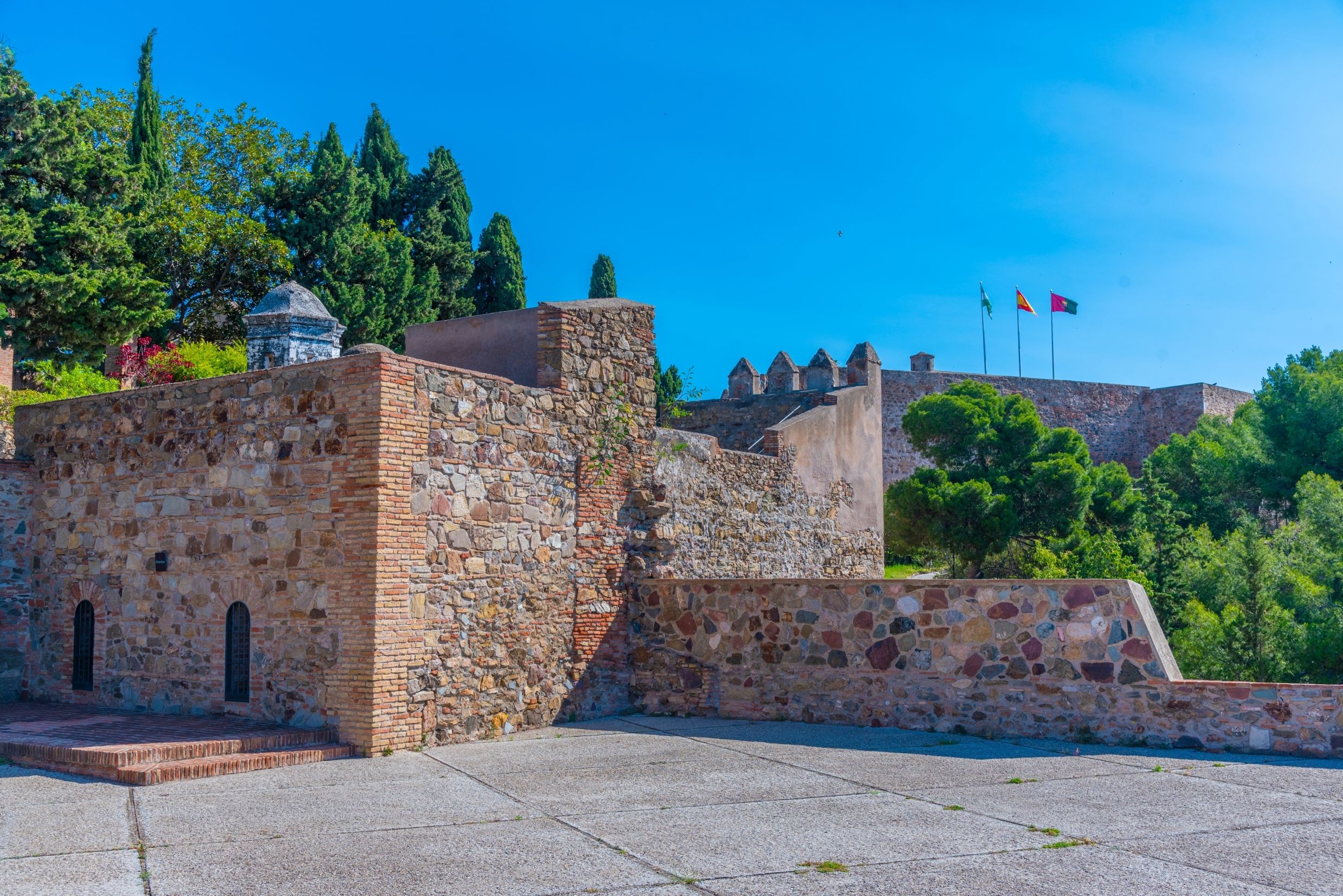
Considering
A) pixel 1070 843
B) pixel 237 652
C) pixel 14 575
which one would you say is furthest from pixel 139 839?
pixel 14 575

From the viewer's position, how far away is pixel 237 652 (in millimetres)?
10875

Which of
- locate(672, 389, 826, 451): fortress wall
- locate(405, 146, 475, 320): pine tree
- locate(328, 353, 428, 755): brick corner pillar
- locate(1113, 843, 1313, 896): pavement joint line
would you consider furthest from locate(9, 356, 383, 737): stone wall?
locate(405, 146, 475, 320): pine tree

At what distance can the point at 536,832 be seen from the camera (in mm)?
6824

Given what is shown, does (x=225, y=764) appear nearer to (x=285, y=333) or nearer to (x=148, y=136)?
(x=285, y=333)

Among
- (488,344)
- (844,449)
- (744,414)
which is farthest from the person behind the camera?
(744,414)

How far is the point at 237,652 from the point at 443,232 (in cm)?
2671

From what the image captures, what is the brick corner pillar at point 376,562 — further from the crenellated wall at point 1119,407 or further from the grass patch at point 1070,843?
the crenellated wall at point 1119,407

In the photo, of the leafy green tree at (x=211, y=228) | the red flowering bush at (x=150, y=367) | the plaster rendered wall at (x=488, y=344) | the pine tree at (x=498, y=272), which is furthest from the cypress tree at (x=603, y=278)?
the plaster rendered wall at (x=488, y=344)

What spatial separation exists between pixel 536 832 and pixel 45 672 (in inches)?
336

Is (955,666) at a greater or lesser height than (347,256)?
lesser

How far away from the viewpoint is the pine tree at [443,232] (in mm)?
34719

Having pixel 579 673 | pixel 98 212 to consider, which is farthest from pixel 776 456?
pixel 98 212

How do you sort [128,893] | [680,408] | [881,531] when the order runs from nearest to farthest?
[128,893] → [881,531] → [680,408]

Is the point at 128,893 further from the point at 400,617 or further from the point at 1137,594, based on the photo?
the point at 1137,594
